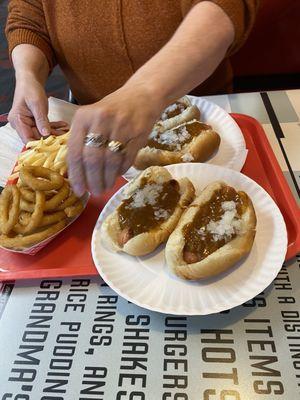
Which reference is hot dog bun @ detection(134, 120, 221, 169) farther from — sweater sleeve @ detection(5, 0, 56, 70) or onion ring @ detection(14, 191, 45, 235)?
sweater sleeve @ detection(5, 0, 56, 70)

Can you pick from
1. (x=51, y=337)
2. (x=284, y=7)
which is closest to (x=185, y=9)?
(x=51, y=337)

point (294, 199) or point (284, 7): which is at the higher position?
point (284, 7)

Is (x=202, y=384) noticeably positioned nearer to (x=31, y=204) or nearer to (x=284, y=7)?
(x=31, y=204)

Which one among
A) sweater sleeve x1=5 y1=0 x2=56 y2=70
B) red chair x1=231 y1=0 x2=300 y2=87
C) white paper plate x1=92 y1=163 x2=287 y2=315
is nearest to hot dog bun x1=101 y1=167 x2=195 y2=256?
white paper plate x1=92 y1=163 x2=287 y2=315

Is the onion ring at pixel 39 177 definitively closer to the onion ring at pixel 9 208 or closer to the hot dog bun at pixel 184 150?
the onion ring at pixel 9 208

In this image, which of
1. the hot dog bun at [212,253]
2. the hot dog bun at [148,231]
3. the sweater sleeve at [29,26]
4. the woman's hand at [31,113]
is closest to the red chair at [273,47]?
the sweater sleeve at [29,26]

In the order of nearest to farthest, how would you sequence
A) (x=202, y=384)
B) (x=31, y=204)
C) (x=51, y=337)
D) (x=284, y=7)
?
(x=202, y=384), (x=51, y=337), (x=31, y=204), (x=284, y=7)
